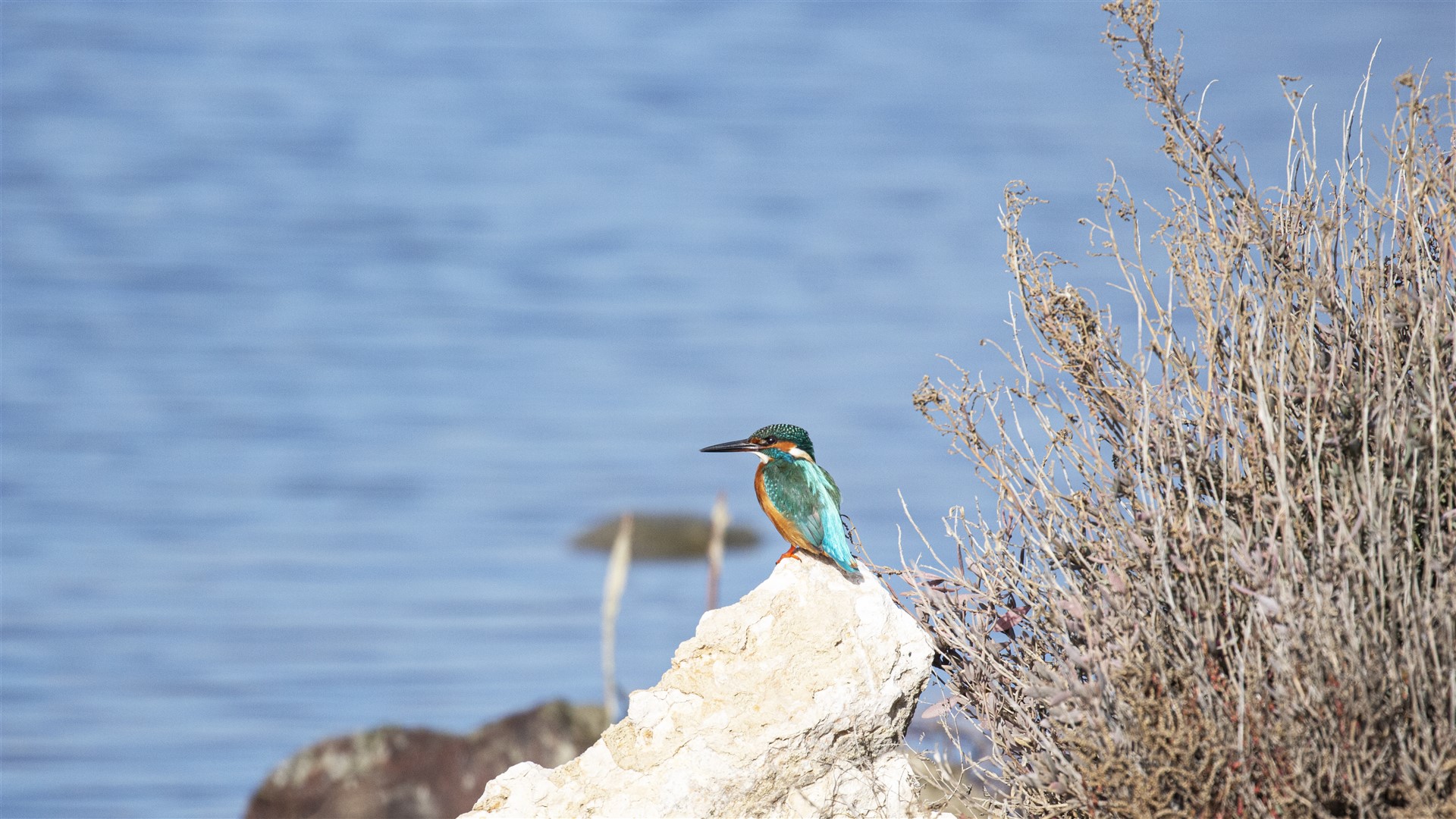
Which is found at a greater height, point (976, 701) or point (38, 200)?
point (38, 200)

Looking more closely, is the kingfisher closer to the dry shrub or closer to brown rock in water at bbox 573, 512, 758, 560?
the dry shrub

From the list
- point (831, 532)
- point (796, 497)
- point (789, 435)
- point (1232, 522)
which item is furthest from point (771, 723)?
point (1232, 522)

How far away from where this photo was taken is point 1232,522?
3742 millimetres

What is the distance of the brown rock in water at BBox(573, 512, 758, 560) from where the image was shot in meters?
15.5

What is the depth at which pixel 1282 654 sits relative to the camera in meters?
3.48

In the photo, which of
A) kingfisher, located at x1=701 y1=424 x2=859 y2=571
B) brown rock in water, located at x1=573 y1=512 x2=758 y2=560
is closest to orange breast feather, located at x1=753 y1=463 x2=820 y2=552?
kingfisher, located at x1=701 y1=424 x2=859 y2=571

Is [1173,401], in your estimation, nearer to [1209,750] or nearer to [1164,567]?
[1164,567]

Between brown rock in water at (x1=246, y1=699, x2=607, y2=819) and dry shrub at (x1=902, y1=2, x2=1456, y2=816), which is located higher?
dry shrub at (x1=902, y1=2, x2=1456, y2=816)

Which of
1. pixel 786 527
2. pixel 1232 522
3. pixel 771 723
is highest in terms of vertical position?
pixel 786 527

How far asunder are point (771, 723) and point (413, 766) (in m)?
4.03

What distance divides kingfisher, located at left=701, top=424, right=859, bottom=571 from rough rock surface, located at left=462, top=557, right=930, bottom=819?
8 cm

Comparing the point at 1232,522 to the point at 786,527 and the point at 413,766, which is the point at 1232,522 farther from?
the point at 413,766

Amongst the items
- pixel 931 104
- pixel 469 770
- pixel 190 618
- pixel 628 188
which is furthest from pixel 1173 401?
pixel 931 104

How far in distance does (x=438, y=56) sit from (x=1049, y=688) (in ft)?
151
